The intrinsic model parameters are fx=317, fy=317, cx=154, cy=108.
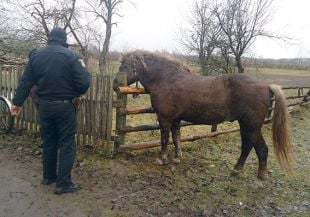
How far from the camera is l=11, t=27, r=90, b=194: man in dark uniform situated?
3.96 metres

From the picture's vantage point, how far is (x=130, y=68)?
18.3 feet

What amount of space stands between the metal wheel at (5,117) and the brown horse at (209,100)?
264 centimetres

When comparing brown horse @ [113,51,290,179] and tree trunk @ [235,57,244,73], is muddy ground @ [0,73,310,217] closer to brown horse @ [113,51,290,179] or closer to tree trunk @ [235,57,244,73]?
brown horse @ [113,51,290,179]

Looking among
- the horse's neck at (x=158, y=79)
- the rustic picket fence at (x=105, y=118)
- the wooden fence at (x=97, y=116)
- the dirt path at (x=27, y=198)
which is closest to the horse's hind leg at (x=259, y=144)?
the horse's neck at (x=158, y=79)

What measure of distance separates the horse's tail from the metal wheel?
201 inches

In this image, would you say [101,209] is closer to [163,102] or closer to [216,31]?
[163,102]

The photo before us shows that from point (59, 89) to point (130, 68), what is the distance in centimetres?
181

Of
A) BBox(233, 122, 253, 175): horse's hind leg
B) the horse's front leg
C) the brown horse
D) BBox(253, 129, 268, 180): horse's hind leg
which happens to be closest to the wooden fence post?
the brown horse

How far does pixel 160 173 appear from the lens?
16.6 ft

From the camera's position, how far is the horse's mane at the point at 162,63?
5.46 meters

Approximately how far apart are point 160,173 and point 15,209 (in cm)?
219

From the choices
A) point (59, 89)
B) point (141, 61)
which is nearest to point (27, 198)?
point (59, 89)

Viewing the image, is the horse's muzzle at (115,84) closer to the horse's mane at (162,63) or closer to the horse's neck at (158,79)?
the horse's neck at (158,79)

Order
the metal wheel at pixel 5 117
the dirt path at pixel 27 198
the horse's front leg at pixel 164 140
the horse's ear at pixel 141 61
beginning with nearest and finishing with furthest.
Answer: the dirt path at pixel 27 198 < the horse's front leg at pixel 164 140 < the horse's ear at pixel 141 61 < the metal wheel at pixel 5 117
